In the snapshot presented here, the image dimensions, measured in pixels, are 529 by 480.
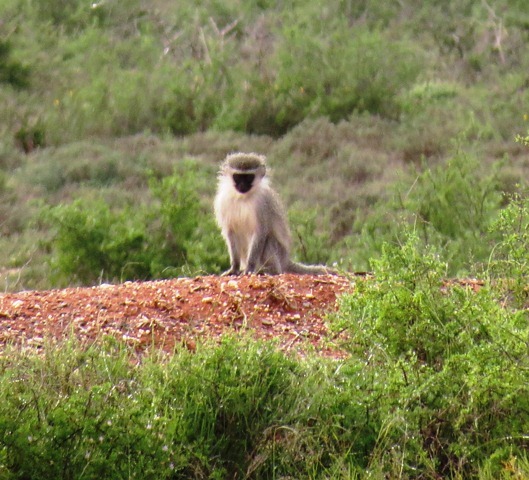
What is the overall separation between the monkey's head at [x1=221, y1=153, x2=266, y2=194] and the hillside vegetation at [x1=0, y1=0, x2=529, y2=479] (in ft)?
3.30

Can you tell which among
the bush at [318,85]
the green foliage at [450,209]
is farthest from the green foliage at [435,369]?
the bush at [318,85]

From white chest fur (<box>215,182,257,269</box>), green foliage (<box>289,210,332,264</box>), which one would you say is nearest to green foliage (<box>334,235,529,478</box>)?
white chest fur (<box>215,182,257,269</box>)

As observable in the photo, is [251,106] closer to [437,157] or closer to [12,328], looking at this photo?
[437,157]

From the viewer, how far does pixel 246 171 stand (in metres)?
8.70

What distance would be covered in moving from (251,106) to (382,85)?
82.8 inches

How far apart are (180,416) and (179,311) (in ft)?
A: 5.32

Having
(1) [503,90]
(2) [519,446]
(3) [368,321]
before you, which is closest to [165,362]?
Result: (3) [368,321]

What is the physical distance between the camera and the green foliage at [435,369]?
4523 mm

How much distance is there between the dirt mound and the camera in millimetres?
5723

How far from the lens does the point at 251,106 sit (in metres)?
16.8

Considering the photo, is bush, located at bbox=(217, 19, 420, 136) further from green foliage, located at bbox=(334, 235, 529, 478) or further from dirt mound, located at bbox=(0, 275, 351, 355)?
green foliage, located at bbox=(334, 235, 529, 478)

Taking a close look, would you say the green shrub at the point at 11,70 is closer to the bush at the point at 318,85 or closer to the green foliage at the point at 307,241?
the bush at the point at 318,85

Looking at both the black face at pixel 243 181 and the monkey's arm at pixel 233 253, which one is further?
the monkey's arm at pixel 233 253

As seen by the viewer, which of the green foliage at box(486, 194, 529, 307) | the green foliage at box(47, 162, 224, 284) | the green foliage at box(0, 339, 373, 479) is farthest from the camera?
the green foliage at box(47, 162, 224, 284)
